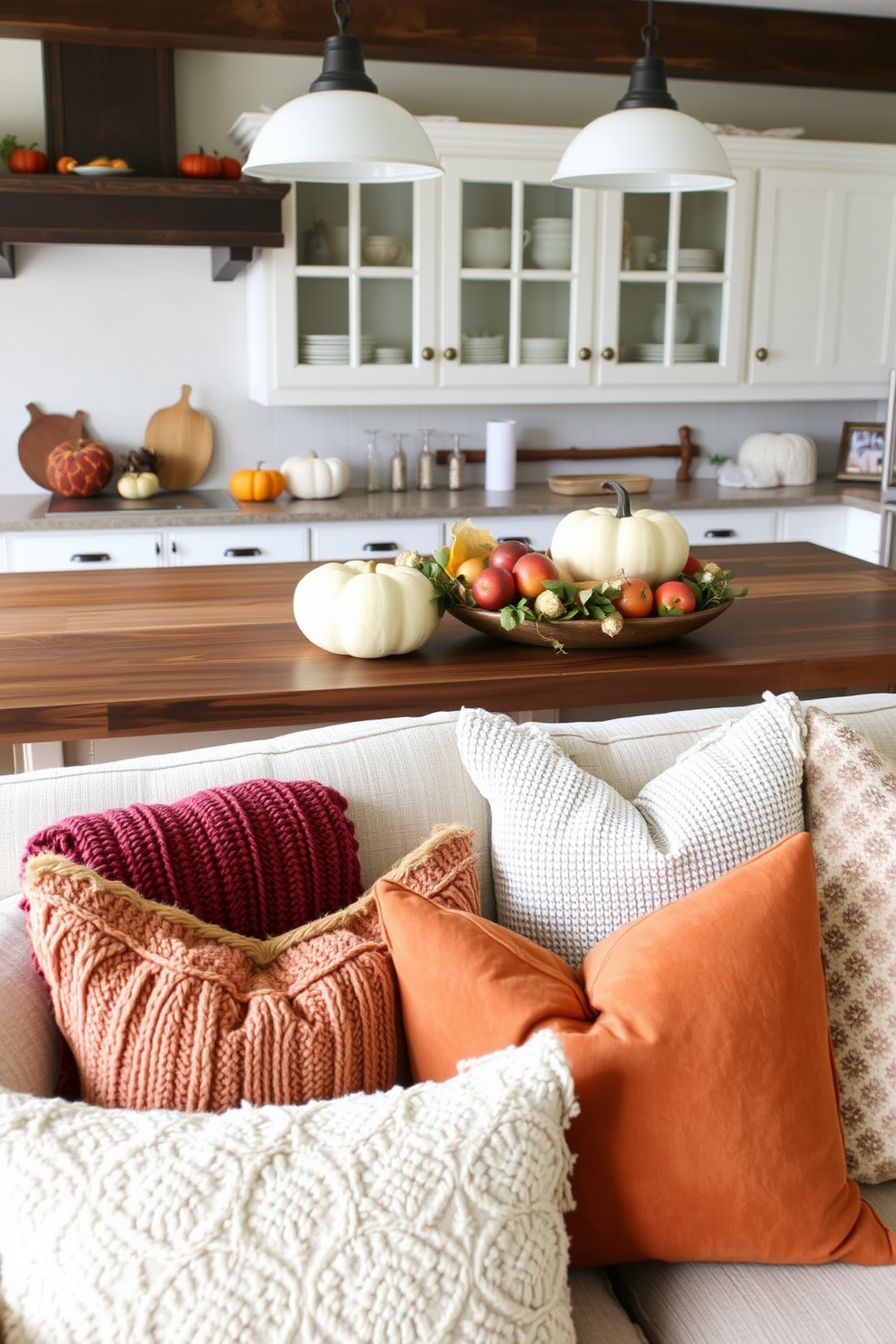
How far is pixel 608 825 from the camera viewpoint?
4.47 feet

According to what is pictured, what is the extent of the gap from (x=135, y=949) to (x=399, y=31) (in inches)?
135

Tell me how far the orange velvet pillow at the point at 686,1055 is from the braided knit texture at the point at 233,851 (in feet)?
0.44

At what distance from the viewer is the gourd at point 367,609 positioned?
204cm

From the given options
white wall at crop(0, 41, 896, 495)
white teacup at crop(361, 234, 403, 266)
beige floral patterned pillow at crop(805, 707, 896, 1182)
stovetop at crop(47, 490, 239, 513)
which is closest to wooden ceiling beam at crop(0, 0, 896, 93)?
white wall at crop(0, 41, 896, 495)

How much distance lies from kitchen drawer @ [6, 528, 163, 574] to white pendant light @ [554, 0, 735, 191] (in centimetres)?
192

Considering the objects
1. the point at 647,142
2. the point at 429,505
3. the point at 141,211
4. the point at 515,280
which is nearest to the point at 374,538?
the point at 429,505

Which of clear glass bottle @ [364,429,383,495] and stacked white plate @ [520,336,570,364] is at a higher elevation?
stacked white plate @ [520,336,570,364]

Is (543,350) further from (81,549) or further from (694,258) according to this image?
(81,549)

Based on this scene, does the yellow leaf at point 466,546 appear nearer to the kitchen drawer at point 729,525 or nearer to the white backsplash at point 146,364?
the kitchen drawer at point 729,525

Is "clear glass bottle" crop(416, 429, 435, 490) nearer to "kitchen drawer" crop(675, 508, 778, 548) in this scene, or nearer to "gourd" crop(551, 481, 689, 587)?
"kitchen drawer" crop(675, 508, 778, 548)

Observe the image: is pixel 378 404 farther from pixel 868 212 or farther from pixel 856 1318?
pixel 856 1318

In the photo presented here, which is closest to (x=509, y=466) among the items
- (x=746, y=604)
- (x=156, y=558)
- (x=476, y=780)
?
(x=156, y=558)

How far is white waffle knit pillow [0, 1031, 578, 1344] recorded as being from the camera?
87cm

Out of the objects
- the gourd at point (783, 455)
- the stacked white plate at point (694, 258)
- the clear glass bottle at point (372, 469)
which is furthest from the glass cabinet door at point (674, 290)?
the clear glass bottle at point (372, 469)
